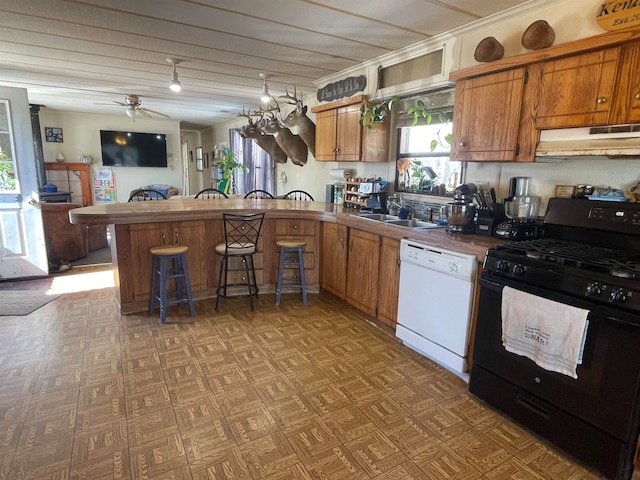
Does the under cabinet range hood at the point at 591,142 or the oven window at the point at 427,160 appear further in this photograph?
the oven window at the point at 427,160

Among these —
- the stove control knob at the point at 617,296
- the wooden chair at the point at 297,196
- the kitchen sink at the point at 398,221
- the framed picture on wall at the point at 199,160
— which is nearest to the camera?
the stove control knob at the point at 617,296

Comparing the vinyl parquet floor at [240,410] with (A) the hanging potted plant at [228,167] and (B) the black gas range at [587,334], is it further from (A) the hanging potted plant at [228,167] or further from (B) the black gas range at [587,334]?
(A) the hanging potted plant at [228,167]

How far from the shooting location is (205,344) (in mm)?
2793

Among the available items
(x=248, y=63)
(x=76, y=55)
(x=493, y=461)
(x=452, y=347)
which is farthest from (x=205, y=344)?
(x=76, y=55)

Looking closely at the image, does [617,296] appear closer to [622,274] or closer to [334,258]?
[622,274]

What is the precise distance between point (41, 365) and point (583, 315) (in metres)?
3.24

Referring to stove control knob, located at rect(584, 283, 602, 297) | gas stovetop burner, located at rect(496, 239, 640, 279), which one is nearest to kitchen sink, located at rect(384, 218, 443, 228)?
gas stovetop burner, located at rect(496, 239, 640, 279)

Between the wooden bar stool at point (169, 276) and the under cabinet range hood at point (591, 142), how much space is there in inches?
114

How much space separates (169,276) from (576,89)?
3.33 m

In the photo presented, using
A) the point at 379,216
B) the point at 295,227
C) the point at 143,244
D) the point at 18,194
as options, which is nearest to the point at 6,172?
the point at 18,194

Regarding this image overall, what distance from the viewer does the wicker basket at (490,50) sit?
7.76ft

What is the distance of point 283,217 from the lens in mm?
3752

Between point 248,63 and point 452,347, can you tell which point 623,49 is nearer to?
point 452,347

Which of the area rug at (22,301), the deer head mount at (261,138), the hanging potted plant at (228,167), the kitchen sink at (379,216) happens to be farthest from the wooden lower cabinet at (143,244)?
the hanging potted plant at (228,167)
